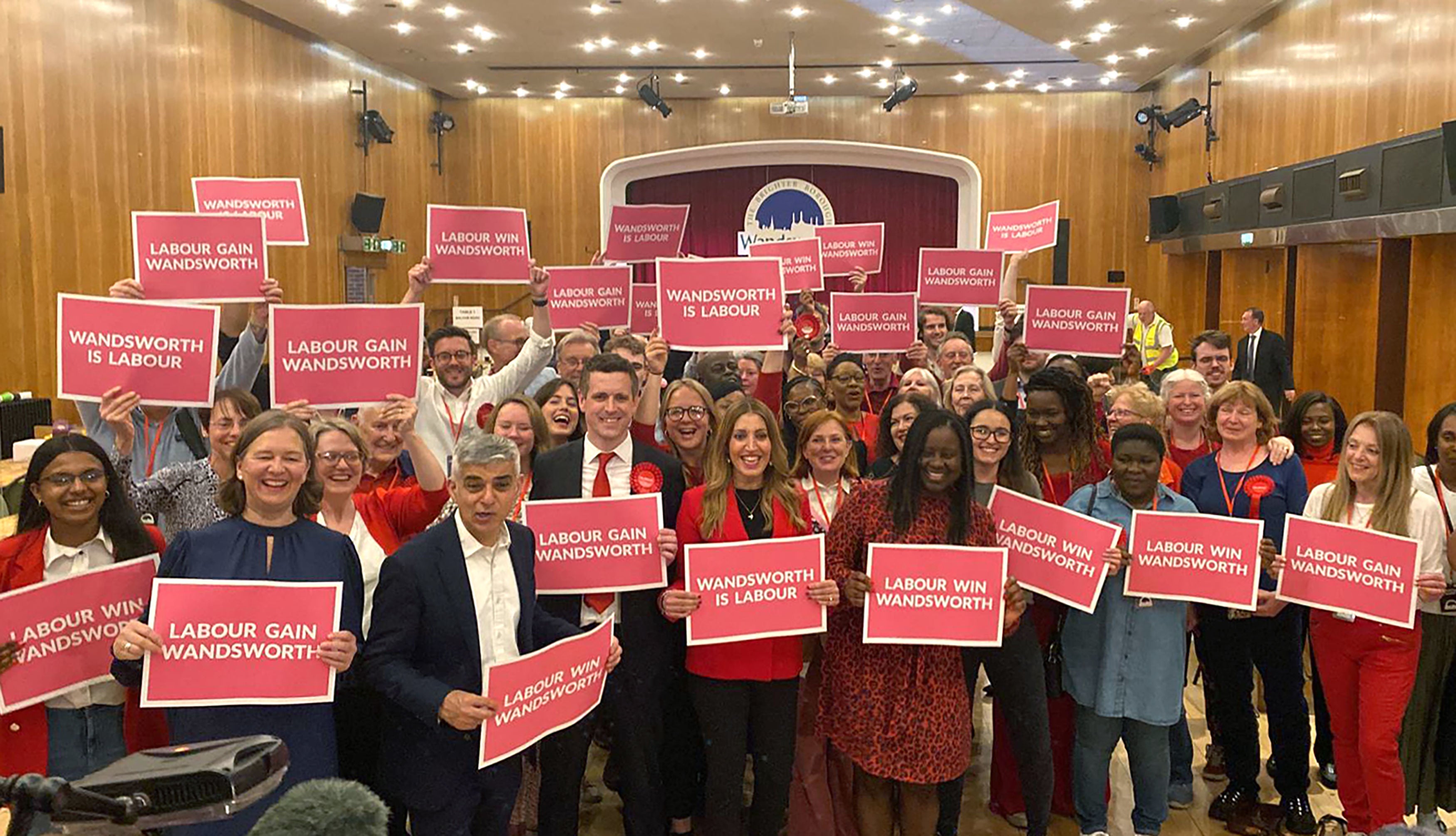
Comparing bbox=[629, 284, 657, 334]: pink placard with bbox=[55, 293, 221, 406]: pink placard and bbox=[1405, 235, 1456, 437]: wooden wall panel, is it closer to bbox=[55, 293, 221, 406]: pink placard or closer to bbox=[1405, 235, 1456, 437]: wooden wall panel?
bbox=[55, 293, 221, 406]: pink placard

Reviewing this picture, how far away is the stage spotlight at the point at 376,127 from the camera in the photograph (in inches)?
501

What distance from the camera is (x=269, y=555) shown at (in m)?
2.50

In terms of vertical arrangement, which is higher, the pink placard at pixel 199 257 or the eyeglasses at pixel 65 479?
the pink placard at pixel 199 257

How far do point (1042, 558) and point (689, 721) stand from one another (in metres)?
1.26

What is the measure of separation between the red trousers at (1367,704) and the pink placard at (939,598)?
4.28 ft

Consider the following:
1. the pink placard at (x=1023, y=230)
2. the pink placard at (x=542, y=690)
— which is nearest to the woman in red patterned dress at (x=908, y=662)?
the pink placard at (x=542, y=690)

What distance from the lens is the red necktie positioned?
10.9 ft

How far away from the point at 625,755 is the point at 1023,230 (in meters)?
4.64

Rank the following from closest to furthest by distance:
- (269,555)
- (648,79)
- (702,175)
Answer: (269,555), (648,79), (702,175)

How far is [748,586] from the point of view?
3.12m

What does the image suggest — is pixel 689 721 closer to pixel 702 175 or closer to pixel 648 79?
pixel 648 79

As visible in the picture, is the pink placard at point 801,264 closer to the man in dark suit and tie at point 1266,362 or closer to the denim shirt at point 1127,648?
the denim shirt at point 1127,648

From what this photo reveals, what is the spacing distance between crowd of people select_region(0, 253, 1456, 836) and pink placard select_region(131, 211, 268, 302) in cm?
13

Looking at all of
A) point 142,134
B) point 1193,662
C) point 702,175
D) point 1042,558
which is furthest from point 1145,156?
point 1042,558
